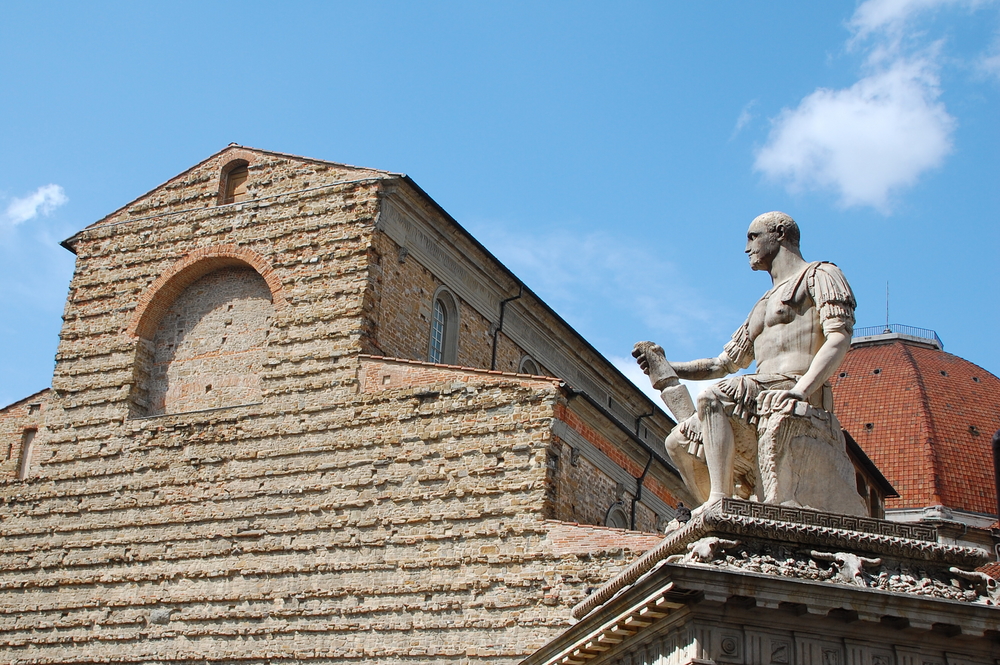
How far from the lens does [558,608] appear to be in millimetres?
16797

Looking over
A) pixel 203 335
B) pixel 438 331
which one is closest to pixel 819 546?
pixel 438 331

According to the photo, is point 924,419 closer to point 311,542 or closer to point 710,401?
point 311,542

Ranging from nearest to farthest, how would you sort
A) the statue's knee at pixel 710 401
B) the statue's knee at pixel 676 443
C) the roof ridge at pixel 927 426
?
the statue's knee at pixel 710 401 → the statue's knee at pixel 676 443 → the roof ridge at pixel 927 426

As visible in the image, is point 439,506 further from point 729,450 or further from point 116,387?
point 729,450

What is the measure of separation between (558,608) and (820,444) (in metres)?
7.71

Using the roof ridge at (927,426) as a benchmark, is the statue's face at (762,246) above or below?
below

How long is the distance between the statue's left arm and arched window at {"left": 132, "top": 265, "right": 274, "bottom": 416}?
39.9 feet

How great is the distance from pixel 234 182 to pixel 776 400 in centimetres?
1508

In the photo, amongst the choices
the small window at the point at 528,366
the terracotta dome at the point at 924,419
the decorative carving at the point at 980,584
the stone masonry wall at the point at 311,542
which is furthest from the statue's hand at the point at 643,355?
the terracotta dome at the point at 924,419

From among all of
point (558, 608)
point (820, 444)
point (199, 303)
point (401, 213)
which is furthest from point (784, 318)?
point (199, 303)

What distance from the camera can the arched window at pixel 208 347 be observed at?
21.1 meters

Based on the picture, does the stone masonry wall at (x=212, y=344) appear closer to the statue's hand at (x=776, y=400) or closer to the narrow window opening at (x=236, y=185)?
the narrow window opening at (x=236, y=185)

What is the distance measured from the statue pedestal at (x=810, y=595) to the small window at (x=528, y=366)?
15043mm

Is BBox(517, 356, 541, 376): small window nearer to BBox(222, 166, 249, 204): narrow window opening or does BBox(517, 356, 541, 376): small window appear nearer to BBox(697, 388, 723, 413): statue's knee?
BBox(222, 166, 249, 204): narrow window opening
